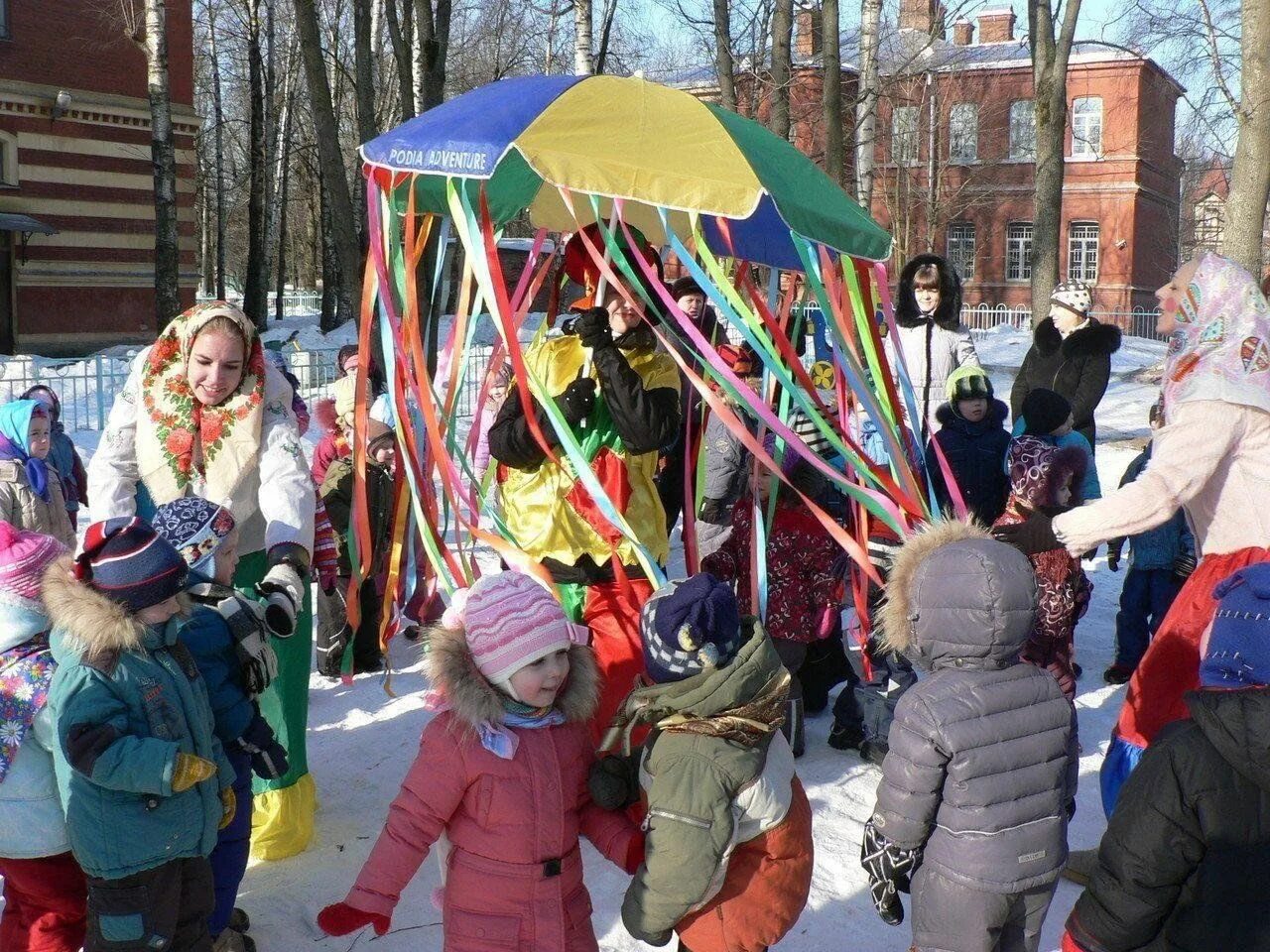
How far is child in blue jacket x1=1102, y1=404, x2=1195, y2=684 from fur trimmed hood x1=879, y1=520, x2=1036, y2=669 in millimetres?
2980

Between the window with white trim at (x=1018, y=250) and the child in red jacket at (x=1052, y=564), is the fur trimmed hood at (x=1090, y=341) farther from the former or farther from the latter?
the window with white trim at (x=1018, y=250)

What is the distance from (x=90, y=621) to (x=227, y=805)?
62 centimetres

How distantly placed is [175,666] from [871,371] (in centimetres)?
220

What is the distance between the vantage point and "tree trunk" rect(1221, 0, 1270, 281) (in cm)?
1030

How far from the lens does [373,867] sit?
7.40ft

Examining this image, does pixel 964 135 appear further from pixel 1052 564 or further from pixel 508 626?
pixel 508 626

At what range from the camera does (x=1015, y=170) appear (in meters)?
33.2

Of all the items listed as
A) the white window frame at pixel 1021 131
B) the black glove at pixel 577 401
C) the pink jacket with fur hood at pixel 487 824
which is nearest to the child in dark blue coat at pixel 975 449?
the black glove at pixel 577 401

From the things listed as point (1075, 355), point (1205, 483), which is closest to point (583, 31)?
point (1075, 355)

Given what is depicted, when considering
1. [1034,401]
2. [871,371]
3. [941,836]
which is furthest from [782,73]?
[941,836]

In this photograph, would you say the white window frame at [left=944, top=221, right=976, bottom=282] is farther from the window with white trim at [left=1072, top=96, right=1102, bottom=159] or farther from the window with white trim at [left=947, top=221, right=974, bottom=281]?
the window with white trim at [left=1072, top=96, right=1102, bottom=159]

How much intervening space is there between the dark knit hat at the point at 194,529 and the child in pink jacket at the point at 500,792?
63 centimetres

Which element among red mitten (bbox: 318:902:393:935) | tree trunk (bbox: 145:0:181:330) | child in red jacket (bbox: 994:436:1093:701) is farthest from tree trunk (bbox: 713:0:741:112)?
red mitten (bbox: 318:902:393:935)

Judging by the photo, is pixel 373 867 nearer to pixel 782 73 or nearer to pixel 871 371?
pixel 871 371
